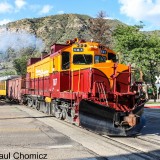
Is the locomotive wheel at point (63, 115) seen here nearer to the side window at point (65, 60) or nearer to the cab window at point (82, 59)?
the side window at point (65, 60)

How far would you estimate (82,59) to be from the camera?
15.8 m

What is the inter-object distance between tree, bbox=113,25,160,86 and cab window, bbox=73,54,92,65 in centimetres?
2804

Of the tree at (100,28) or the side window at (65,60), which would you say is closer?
the side window at (65,60)

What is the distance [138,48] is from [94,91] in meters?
32.1

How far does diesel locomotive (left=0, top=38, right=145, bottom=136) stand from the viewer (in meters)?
12.7

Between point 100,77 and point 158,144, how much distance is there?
3.42 meters

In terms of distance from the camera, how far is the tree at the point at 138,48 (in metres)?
44.1

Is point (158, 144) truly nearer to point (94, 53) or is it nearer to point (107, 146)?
point (107, 146)

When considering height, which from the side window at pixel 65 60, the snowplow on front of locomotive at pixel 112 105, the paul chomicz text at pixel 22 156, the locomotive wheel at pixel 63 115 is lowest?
the paul chomicz text at pixel 22 156

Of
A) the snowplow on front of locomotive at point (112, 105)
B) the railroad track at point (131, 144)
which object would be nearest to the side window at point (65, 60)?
the snowplow on front of locomotive at point (112, 105)

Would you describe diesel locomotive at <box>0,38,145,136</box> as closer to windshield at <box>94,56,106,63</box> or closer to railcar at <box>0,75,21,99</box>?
windshield at <box>94,56,106,63</box>

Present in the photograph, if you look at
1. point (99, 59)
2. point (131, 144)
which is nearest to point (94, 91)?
point (131, 144)

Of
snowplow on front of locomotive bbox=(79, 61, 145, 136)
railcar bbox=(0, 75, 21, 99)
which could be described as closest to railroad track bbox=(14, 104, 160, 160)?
snowplow on front of locomotive bbox=(79, 61, 145, 136)

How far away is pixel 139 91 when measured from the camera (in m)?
14.3
